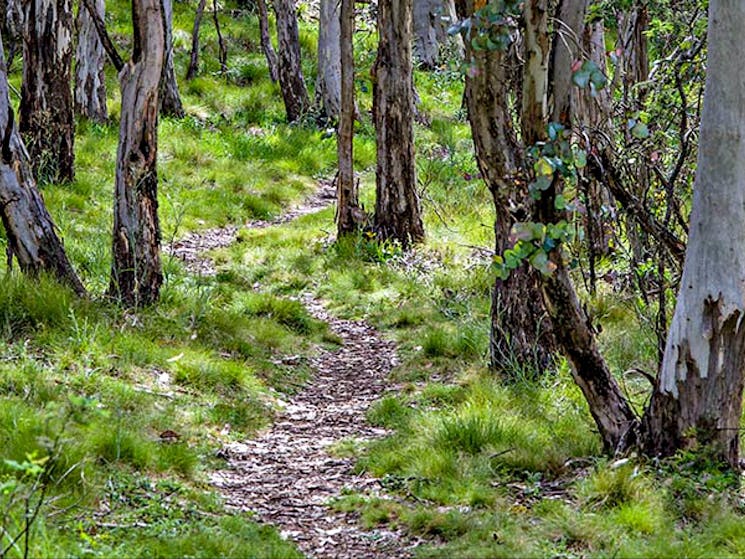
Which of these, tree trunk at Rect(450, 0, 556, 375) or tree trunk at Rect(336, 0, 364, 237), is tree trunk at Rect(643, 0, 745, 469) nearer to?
tree trunk at Rect(450, 0, 556, 375)

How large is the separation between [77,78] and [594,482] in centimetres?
1181

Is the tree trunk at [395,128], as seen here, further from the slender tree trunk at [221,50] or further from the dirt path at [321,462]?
the slender tree trunk at [221,50]

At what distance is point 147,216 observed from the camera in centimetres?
799

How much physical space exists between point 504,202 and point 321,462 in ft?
6.91

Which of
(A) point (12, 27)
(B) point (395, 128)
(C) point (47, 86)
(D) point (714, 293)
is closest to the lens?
(D) point (714, 293)

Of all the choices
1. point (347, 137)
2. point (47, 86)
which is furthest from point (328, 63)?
point (47, 86)

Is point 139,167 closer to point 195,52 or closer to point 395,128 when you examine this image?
point 395,128

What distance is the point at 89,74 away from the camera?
A: 1460 cm

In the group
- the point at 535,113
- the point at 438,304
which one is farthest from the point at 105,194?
the point at 535,113

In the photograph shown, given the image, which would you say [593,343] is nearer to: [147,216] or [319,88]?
[147,216]

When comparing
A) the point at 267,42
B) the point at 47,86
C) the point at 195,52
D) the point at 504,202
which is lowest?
the point at 504,202

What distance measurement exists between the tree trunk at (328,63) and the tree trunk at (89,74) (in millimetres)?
3834

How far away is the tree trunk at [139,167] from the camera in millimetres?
7758

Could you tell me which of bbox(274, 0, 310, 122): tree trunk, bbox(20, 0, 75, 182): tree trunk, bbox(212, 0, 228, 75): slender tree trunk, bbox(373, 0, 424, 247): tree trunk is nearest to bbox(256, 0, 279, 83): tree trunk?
bbox(212, 0, 228, 75): slender tree trunk
